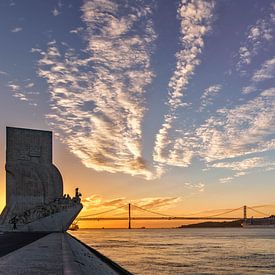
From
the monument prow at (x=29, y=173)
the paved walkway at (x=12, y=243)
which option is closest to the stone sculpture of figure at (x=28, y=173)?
the monument prow at (x=29, y=173)

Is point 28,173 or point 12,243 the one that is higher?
point 28,173

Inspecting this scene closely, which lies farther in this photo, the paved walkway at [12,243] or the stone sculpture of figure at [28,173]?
the stone sculpture of figure at [28,173]

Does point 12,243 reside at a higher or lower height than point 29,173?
lower

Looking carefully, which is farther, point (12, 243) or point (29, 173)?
point (29, 173)

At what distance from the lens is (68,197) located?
6575 centimetres

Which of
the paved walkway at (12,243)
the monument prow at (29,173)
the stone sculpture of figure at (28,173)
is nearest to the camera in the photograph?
the paved walkway at (12,243)

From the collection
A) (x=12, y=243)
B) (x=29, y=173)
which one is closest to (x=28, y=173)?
(x=29, y=173)

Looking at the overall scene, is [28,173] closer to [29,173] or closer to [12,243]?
[29,173]

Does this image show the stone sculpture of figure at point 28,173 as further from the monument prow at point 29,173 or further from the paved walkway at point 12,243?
the paved walkway at point 12,243

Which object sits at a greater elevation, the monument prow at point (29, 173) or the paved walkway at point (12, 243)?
the monument prow at point (29, 173)

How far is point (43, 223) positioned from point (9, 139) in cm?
2030

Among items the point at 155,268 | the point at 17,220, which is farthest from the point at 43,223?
the point at 155,268

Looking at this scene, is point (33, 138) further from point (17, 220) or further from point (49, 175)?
point (17, 220)

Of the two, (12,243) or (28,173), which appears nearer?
(12,243)
